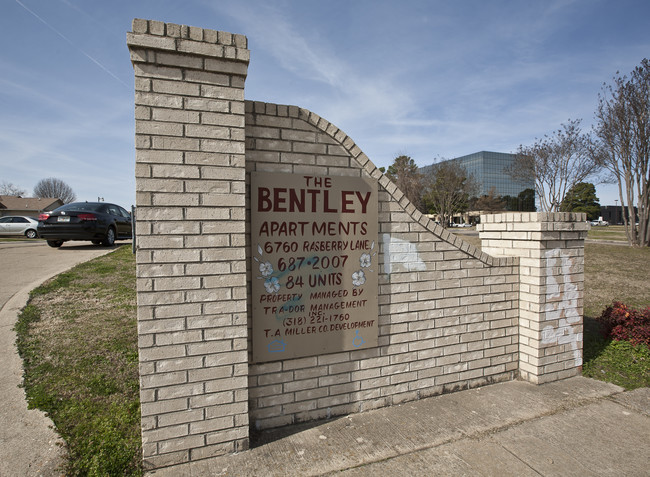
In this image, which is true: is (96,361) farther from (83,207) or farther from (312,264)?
(83,207)

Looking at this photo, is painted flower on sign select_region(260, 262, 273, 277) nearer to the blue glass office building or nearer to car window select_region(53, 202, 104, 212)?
car window select_region(53, 202, 104, 212)

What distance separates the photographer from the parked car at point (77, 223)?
1095cm

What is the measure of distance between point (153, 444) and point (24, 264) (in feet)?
29.8

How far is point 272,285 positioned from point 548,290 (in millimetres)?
2976

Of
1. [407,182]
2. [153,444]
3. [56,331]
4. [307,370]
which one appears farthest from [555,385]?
[407,182]

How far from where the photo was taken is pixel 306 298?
10.5 feet

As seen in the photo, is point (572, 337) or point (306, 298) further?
point (572, 337)

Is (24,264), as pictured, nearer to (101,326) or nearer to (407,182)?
(101,326)

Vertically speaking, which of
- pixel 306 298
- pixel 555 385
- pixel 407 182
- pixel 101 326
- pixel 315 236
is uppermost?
pixel 407 182

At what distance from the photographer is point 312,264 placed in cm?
322

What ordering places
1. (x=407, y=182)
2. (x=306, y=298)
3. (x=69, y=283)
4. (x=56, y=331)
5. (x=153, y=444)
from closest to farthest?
(x=153, y=444) → (x=306, y=298) → (x=56, y=331) → (x=69, y=283) → (x=407, y=182)

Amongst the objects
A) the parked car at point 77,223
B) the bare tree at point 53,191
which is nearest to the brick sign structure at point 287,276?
the parked car at point 77,223

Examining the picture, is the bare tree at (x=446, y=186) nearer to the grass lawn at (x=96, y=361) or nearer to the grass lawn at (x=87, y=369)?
the grass lawn at (x=96, y=361)

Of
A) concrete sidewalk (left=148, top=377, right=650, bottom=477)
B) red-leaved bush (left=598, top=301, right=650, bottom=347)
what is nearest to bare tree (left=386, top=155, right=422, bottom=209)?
red-leaved bush (left=598, top=301, right=650, bottom=347)
